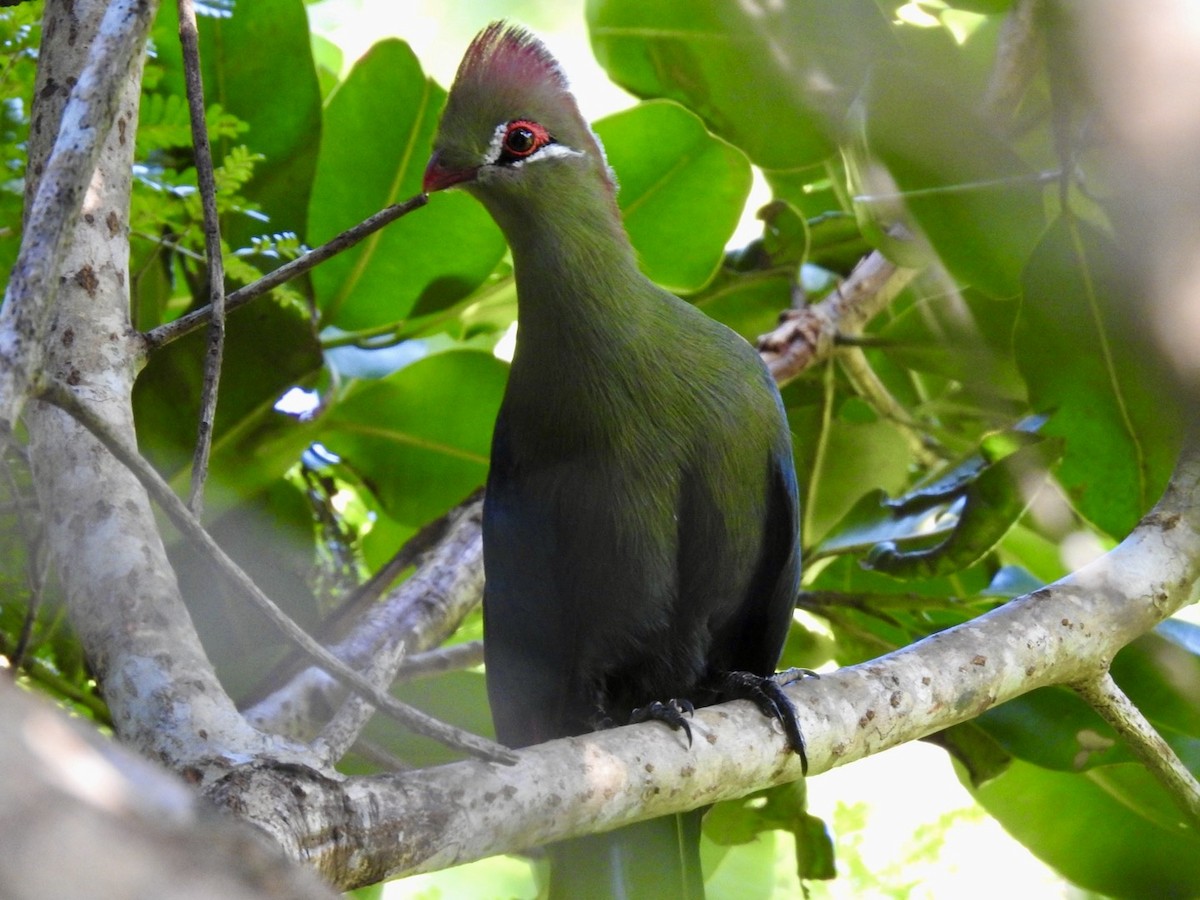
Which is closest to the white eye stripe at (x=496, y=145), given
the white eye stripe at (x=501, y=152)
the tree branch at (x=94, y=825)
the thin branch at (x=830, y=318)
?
the white eye stripe at (x=501, y=152)

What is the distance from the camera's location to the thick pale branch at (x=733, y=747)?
1064mm

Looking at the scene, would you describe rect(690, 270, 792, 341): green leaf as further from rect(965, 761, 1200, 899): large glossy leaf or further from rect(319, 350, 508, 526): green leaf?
rect(965, 761, 1200, 899): large glossy leaf

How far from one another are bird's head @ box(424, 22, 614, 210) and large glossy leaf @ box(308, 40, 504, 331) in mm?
614

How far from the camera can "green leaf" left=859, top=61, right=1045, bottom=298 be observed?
2.27 meters

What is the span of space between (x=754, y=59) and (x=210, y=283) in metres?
1.75

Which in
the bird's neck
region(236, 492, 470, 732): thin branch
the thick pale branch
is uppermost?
the bird's neck

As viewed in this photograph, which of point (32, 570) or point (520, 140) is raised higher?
point (520, 140)

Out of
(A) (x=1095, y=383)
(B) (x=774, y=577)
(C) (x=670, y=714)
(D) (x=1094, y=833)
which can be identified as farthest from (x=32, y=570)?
(D) (x=1094, y=833)

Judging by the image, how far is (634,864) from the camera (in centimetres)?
200

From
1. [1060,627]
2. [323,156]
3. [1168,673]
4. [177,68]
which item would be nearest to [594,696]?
[1060,627]

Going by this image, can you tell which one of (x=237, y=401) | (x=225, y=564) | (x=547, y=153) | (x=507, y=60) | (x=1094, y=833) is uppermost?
(x=507, y=60)

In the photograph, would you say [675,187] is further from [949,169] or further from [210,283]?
[210,283]

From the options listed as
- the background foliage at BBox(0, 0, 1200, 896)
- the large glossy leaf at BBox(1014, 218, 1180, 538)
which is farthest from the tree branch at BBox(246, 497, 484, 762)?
the large glossy leaf at BBox(1014, 218, 1180, 538)

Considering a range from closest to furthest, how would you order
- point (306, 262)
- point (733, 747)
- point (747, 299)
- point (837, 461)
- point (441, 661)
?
point (306, 262)
point (733, 747)
point (441, 661)
point (837, 461)
point (747, 299)
